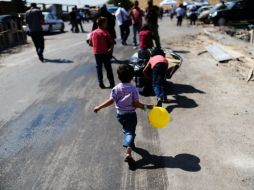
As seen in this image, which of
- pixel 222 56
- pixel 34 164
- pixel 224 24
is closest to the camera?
pixel 34 164

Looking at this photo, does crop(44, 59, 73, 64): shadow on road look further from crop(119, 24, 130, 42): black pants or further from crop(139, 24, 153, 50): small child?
crop(139, 24, 153, 50): small child

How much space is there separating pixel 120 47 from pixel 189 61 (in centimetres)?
478

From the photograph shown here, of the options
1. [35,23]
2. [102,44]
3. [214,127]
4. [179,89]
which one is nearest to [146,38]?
[102,44]

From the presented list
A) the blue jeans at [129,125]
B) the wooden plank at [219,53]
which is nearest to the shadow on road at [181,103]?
the blue jeans at [129,125]

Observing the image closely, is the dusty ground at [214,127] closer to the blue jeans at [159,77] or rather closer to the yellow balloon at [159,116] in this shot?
the blue jeans at [159,77]

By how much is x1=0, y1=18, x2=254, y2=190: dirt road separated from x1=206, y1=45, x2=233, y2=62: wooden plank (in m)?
1.58


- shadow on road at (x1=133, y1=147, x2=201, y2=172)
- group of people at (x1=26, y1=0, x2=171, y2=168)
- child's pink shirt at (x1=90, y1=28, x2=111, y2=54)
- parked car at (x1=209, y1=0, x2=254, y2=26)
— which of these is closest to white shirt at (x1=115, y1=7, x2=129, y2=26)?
group of people at (x1=26, y1=0, x2=171, y2=168)

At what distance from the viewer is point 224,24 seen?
27672 millimetres

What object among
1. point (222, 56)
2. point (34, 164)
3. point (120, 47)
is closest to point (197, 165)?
point (34, 164)

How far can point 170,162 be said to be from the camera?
534cm

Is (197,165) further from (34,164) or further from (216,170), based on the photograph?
(34,164)

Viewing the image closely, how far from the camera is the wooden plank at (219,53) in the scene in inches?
486

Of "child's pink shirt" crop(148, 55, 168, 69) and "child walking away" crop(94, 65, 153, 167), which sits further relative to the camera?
"child's pink shirt" crop(148, 55, 168, 69)

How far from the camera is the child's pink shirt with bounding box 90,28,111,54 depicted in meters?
9.09
